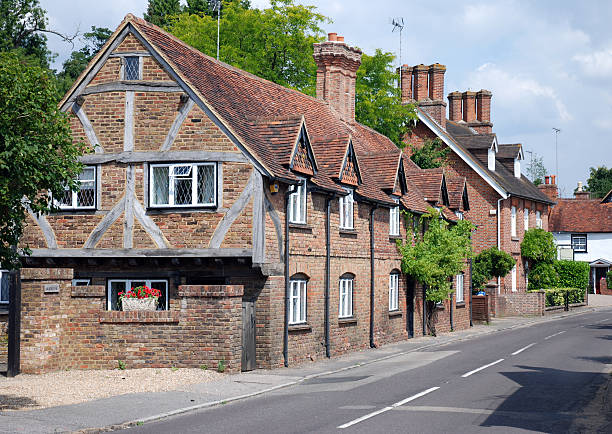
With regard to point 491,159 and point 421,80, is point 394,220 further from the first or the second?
point 421,80

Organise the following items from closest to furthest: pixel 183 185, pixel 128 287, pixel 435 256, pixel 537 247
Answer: pixel 183 185
pixel 128 287
pixel 435 256
pixel 537 247

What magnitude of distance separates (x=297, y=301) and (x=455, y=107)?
38.8 m

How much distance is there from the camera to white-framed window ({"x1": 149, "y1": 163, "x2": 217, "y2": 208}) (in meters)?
20.8

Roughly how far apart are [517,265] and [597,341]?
21.0 meters

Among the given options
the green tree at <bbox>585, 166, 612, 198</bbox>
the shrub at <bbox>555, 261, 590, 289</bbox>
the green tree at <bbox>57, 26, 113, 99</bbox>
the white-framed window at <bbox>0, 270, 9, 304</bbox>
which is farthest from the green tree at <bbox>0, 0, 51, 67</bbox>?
the green tree at <bbox>585, 166, 612, 198</bbox>

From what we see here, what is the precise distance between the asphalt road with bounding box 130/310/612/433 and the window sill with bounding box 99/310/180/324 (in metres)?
3.70

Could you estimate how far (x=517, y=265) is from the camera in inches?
1953

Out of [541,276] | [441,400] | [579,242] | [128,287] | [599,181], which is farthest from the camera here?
[599,181]

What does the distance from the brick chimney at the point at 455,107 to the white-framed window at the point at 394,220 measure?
96.5 feet

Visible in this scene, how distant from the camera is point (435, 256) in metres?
30.9

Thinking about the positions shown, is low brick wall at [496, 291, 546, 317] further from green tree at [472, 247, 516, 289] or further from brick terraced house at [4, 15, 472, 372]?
brick terraced house at [4, 15, 472, 372]

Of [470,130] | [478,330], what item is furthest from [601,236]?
[478,330]

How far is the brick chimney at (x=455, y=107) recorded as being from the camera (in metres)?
58.0

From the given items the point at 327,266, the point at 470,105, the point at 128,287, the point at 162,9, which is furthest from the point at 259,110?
the point at 162,9
